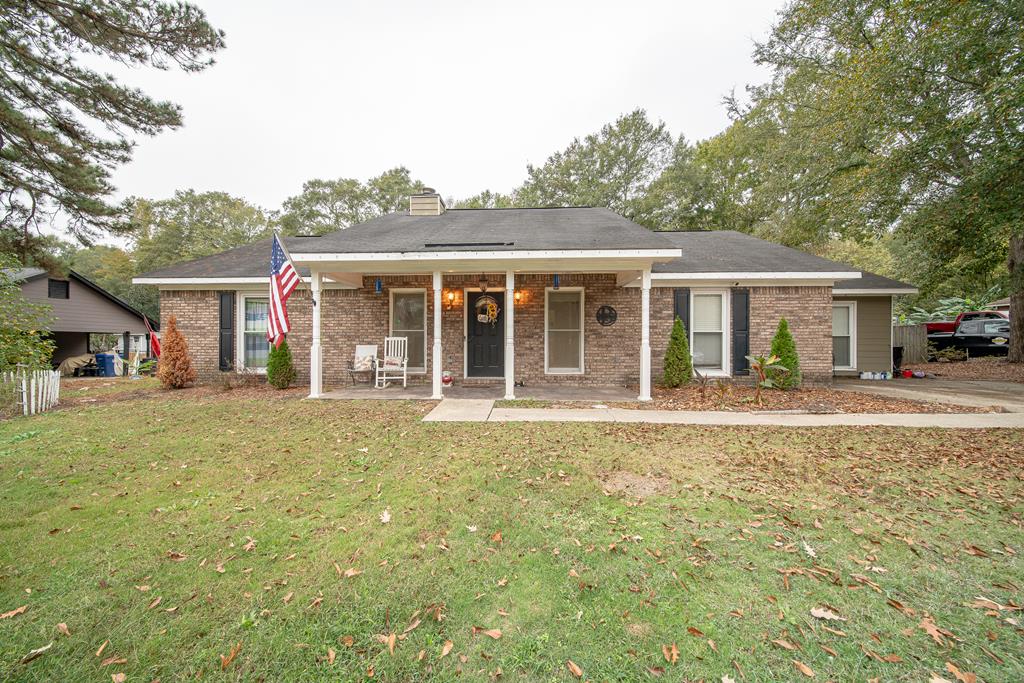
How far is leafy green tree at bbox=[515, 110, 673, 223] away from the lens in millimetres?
24312

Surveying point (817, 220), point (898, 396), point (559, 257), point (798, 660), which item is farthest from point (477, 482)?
point (817, 220)

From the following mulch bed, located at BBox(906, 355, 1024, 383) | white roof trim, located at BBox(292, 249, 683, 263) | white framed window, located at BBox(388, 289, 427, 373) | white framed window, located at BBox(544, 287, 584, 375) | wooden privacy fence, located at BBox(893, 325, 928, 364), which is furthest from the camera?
wooden privacy fence, located at BBox(893, 325, 928, 364)

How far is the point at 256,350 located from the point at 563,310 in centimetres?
800

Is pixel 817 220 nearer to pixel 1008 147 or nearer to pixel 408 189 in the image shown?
pixel 1008 147

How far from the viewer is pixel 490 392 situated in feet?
29.1

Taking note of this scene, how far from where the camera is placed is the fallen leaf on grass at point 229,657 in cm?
181

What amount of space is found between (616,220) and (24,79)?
11.3 metres

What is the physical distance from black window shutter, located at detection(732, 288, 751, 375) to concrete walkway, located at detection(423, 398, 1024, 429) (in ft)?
10.1

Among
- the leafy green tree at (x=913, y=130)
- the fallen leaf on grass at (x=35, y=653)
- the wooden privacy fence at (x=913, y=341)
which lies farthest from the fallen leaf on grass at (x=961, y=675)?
the wooden privacy fence at (x=913, y=341)

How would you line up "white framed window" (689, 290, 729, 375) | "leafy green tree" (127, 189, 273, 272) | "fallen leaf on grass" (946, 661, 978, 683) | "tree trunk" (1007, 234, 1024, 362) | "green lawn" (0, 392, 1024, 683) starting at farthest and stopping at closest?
"leafy green tree" (127, 189, 273, 272)
"tree trunk" (1007, 234, 1024, 362)
"white framed window" (689, 290, 729, 375)
"green lawn" (0, 392, 1024, 683)
"fallen leaf on grass" (946, 661, 978, 683)

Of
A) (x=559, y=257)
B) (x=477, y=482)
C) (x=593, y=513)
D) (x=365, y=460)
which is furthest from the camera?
(x=559, y=257)

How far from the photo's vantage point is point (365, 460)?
14.6 ft

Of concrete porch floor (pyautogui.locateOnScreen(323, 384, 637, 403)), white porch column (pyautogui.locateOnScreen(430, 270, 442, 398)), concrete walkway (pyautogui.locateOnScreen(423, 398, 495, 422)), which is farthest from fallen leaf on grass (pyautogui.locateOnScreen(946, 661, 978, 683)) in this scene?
white porch column (pyautogui.locateOnScreen(430, 270, 442, 398))

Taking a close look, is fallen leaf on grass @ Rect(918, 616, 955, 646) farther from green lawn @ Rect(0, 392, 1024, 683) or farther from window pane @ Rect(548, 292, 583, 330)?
window pane @ Rect(548, 292, 583, 330)
